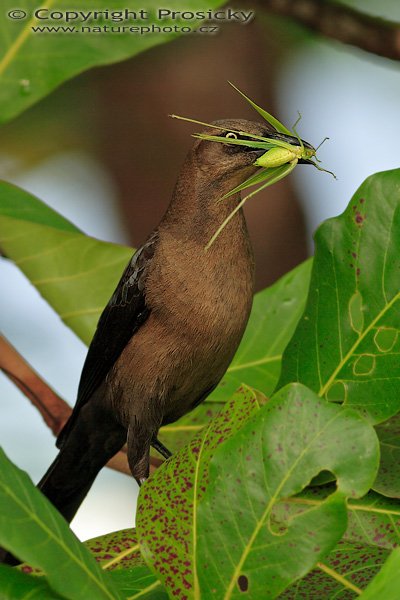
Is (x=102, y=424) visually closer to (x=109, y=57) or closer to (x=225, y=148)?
(x=225, y=148)

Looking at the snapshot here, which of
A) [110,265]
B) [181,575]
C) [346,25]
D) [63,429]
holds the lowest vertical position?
[181,575]

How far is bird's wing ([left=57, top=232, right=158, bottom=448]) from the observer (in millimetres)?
1914

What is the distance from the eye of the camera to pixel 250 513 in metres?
Answer: 1.05

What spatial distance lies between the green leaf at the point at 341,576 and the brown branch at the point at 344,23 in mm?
1400

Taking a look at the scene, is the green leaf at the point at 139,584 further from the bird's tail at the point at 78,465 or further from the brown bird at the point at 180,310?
the bird's tail at the point at 78,465

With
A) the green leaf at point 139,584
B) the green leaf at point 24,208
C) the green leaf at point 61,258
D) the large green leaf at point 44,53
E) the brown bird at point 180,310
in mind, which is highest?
the large green leaf at point 44,53

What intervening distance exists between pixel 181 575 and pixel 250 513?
0.42 feet

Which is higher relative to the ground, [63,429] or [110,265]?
[110,265]

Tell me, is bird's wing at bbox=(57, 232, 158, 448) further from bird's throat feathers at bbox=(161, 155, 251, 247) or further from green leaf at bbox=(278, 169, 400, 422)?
green leaf at bbox=(278, 169, 400, 422)

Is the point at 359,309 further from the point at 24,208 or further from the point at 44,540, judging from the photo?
the point at 24,208

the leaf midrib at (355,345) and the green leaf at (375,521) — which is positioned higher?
the leaf midrib at (355,345)

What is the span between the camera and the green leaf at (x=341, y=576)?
1174 millimetres

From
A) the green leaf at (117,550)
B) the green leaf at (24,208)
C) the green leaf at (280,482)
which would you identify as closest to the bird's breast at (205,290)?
the green leaf at (24,208)

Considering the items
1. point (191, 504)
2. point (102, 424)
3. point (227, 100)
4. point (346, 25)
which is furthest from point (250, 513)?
point (227, 100)
